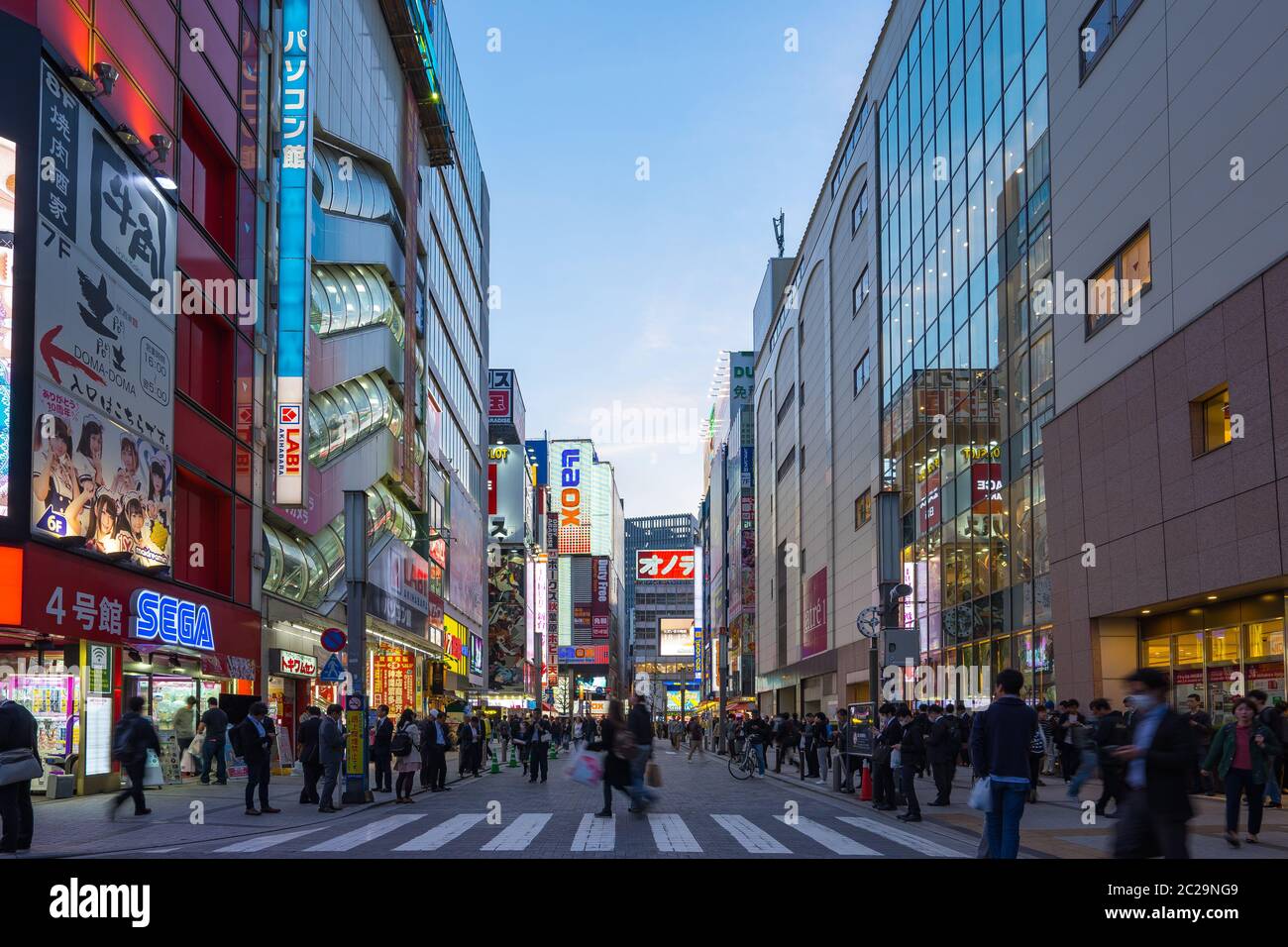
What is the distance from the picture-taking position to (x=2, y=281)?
65.2 ft

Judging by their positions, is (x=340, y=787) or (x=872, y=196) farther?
(x=872, y=196)

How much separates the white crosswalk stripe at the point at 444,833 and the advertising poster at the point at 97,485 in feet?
27.6

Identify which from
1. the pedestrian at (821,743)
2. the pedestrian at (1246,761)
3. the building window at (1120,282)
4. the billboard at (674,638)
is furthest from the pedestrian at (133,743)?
the billboard at (674,638)

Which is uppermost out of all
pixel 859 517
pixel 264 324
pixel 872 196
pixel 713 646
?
pixel 872 196

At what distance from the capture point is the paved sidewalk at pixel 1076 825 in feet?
45.9

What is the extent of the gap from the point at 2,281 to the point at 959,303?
90.6ft

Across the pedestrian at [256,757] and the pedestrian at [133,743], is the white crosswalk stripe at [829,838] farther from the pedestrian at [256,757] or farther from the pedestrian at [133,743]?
the pedestrian at [133,743]

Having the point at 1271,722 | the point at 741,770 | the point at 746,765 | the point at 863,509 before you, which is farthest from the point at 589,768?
the point at 863,509

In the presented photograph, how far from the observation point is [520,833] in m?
16.5

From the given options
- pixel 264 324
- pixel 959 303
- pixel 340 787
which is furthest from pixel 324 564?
pixel 959 303

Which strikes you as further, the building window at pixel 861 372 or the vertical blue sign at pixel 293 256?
the building window at pixel 861 372

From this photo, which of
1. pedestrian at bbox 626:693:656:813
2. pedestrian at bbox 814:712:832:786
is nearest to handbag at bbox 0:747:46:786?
pedestrian at bbox 626:693:656:813

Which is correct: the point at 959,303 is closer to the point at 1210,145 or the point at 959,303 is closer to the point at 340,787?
the point at 1210,145

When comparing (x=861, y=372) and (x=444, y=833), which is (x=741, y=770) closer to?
(x=444, y=833)
